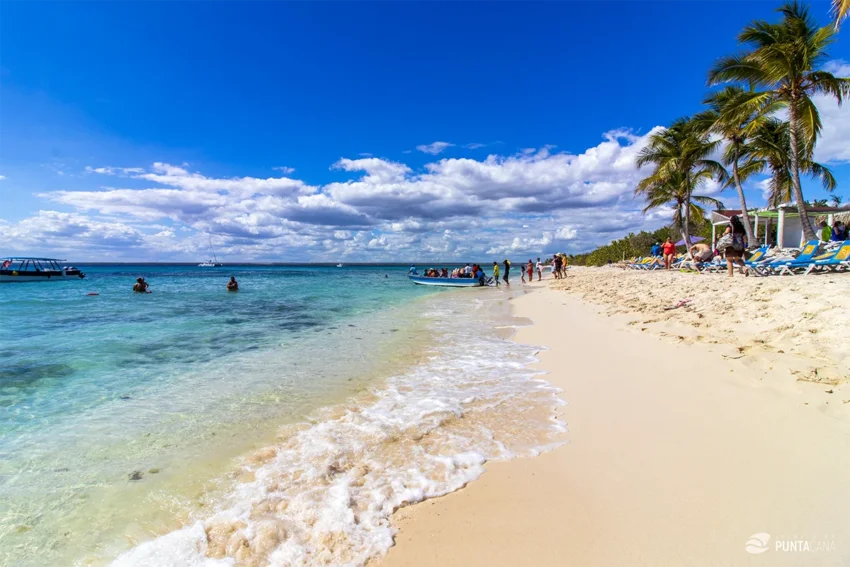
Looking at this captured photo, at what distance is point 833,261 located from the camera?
1243 cm

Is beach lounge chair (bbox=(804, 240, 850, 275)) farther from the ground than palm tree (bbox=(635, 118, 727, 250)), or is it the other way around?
palm tree (bbox=(635, 118, 727, 250))

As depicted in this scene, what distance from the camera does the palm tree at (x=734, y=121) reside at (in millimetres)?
17828

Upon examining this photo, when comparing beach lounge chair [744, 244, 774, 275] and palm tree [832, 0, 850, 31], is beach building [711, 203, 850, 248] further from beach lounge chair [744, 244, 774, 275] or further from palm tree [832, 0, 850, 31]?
palm tree [832, 0, 850, 31]

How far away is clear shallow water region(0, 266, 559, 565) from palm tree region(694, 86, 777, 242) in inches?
703

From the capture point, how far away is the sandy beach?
94.7 inches

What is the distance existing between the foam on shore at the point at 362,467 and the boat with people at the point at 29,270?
2258 inches

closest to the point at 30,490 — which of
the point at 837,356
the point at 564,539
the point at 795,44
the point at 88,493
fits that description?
the point at 88,493

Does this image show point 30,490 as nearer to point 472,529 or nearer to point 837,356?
point 472,529

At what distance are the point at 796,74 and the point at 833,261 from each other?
27.1 feet

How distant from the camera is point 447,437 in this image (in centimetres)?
430

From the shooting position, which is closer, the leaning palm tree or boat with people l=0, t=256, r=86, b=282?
the leaning palm tree

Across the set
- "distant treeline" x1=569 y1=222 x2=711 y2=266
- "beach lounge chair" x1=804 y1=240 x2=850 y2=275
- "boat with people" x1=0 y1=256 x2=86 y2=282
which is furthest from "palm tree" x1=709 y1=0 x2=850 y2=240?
"boat with people" x1=0 y1=256 x2=86 y2=282

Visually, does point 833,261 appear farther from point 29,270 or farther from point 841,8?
point 29,270

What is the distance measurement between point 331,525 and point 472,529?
3.31 ft
